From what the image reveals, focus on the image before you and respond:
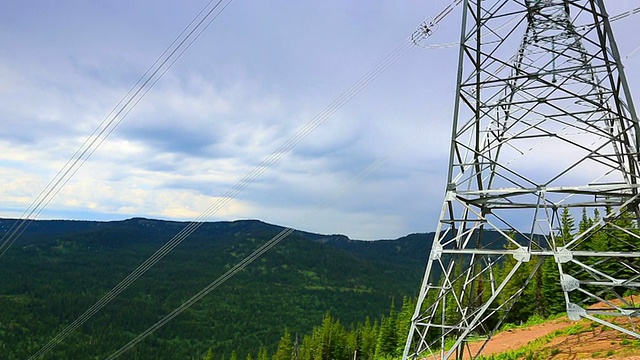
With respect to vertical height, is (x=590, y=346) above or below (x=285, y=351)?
above

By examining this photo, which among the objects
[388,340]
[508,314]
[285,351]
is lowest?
[285,351]

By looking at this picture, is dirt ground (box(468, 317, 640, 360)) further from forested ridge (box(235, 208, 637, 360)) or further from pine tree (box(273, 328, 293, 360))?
pine tree (box(273, 328, 293, 360))

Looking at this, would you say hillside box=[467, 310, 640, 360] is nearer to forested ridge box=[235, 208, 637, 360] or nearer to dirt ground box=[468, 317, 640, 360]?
dirt ground box=[468, 317, 640, 360]

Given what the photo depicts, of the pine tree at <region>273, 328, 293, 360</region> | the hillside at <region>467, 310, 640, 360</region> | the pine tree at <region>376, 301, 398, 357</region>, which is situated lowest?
the pine tree at <region>273, 328, 293, 360</region>

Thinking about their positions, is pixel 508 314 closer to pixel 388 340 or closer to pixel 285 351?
pixel 388 340

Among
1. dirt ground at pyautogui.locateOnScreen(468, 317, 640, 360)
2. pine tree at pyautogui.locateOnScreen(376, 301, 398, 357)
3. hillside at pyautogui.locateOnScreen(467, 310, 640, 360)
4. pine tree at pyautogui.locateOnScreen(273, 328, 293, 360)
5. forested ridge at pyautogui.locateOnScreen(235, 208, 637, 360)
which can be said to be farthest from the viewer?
pine tree at pyautogui.locateOnScreen(273, 328, 293, 360)

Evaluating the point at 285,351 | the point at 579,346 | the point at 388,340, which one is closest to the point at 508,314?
the point at 579,346

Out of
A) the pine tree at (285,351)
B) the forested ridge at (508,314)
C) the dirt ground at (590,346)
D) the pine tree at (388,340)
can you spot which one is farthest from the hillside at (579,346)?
the pine tree at (285,351)

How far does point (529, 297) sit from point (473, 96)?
112 feet

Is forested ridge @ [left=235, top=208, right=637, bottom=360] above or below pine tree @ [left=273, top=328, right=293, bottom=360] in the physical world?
above

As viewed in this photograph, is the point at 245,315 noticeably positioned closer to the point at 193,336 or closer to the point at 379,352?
the point at 193,336

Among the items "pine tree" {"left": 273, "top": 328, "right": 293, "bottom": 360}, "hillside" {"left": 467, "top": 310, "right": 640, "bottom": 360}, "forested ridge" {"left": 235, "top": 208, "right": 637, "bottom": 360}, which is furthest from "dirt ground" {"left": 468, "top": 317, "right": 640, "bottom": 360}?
"pine tree" {"left": 273, "top": 328, "right": 293, "bottom": 360}

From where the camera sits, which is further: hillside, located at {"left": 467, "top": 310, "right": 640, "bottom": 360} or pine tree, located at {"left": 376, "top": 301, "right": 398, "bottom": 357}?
pine tree, located at {"left": 376, "top": 301, "right": 398, "bottom": 357}

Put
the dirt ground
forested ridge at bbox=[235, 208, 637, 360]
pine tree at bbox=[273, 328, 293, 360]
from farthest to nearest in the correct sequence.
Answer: pine tree at bbox=[273, 328, 293, 360] < forested ridge at bbox=[235, 208, 637, 360] < the dirt ground
